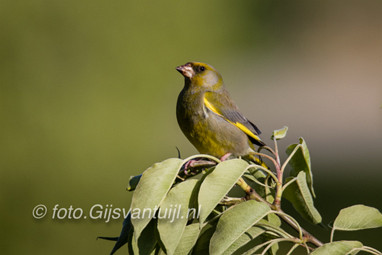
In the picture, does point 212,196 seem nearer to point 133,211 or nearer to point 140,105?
point 133,211

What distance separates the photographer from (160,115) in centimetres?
639

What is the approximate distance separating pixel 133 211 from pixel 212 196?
0.55ft

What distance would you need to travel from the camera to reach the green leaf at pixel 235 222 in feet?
3.98

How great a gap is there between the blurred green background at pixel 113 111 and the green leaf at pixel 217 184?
6.05 ft

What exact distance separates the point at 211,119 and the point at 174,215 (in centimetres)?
126

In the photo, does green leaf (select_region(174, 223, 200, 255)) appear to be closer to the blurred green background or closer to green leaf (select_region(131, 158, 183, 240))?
green leaf (select_region(131, 158, 183, 240))

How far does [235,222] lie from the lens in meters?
1.24

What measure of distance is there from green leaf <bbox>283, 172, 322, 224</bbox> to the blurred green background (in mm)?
1756

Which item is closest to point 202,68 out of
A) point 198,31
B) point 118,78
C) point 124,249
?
point 124,249

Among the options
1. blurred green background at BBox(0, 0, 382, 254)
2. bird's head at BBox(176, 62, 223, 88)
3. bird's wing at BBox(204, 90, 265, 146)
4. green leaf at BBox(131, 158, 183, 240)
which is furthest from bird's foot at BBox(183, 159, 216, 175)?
blurred green background at BBox(0, 0, 382, 254)

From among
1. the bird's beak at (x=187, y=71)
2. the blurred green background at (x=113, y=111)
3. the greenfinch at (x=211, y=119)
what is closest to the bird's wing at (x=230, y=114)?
the greenfinch at (x=211, y=119)

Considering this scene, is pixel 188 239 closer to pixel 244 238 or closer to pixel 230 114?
pixel 244 238

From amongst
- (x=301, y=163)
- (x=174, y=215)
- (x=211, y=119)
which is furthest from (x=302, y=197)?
(x=211, y=119)

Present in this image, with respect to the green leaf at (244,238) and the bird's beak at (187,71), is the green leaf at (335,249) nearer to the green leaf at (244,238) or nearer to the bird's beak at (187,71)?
the green leaf at (244,238)
